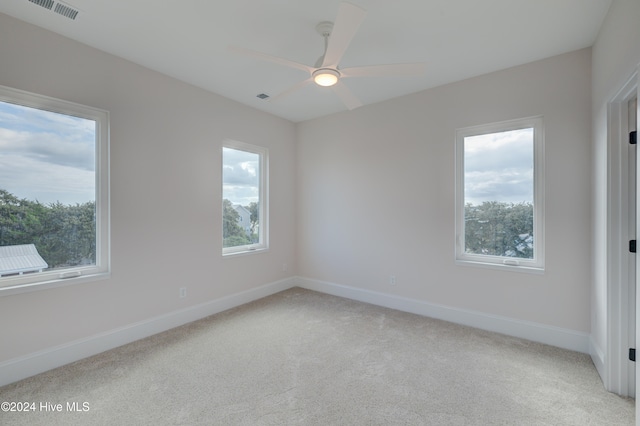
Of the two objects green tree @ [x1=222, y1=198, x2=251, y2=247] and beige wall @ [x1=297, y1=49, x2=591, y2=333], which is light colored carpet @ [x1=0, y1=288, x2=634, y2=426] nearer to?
beige wall @ [x1=297, y1=49, x2=591, y2=333]

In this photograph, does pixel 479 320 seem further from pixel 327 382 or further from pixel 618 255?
pixel 327 382

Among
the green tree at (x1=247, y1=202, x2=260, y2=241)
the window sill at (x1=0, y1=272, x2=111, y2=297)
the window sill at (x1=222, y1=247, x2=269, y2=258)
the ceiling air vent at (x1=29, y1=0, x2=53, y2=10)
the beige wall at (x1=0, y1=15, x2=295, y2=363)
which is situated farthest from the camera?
the green tree at (x1=247, y1=202, x2=260, y2=241)

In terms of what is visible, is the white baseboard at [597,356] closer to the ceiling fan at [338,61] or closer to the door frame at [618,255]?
the door frame at [618,255]

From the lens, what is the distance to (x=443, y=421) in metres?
1.84

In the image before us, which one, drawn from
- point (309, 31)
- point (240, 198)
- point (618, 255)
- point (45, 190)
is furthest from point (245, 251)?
point (618, 255)

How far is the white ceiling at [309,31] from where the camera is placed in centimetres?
217

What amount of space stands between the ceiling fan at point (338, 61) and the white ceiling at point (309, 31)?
0.32 metres

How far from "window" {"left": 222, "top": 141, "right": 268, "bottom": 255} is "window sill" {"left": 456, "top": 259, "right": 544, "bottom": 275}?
2.83 metres

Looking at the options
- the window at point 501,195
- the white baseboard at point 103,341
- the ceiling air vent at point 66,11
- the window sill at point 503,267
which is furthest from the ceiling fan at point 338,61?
the white baseboard at point 103,341

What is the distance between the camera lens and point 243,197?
4.29m

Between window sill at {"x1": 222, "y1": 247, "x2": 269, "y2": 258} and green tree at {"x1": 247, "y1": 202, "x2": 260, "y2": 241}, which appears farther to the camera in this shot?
green tree at {"x1": 247, "y1": 202, "x2": 260, "y2": 241}

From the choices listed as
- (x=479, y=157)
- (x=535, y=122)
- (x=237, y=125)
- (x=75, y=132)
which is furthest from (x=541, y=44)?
(x=75, y=132)

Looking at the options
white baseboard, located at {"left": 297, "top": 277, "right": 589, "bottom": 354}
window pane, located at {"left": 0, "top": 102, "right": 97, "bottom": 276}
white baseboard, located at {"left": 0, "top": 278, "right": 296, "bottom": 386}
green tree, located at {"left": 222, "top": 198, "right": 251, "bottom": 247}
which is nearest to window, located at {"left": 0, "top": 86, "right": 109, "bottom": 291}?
window pane, located at {"left": 0, "top": 102, "right": 97, "bottom": 276}

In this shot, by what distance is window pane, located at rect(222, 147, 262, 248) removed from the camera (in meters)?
4.04
